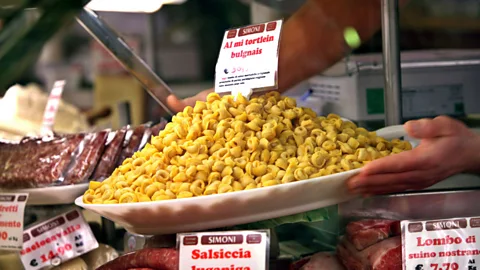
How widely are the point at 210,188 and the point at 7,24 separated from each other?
1.89 ft

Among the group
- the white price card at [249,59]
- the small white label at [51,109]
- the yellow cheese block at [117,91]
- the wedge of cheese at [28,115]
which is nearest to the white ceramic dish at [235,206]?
the white price card at [249,59]

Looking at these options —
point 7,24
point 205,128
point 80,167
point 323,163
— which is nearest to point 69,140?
point 80,167

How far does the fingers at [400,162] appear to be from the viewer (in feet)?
3.85

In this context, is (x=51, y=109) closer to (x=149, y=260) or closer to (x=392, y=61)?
(x=149, y=260)

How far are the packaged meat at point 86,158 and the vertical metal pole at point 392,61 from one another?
0.65 metres

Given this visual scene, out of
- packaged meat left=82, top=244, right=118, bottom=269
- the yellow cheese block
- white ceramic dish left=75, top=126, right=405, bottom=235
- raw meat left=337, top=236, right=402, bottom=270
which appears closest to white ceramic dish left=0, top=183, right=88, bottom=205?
packaged meat left=82, top=244, right=118, bottom=269

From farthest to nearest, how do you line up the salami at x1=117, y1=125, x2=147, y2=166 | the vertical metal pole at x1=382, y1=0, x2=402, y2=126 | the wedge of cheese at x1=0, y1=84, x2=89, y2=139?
the wedge of cheese at x1=0, y1=84, x2=89, y2=139 < the salami at x1=117, y1=125, x2=147, y2=166 < the vertical metal pole at x1=382, y1=0, x2=402, y2=126

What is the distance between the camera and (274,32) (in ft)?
4.45

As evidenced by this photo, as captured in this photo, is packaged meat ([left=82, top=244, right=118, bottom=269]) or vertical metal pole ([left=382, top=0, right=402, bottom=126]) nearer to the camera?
vertical metal pole ([left=382, top=0, right=402, bottom=126])

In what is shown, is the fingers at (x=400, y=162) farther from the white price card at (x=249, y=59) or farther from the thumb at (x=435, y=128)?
the white price card at (x=249, y=59)

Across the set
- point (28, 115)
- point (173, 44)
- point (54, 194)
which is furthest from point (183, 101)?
point (173, 44)

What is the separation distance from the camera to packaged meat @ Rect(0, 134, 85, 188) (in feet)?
5.38

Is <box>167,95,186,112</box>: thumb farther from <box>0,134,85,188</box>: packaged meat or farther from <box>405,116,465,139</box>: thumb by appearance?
<box>405,116,465,139</box>: thumb

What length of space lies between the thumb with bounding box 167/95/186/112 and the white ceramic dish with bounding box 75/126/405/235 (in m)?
0.40
